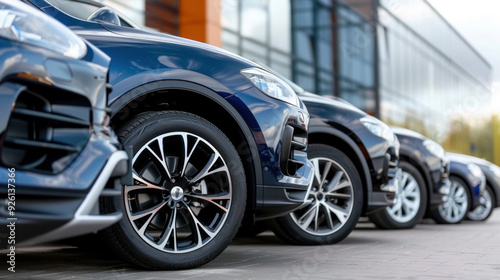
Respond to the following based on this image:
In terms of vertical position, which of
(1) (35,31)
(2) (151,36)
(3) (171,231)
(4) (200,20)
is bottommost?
(3) (171,231)

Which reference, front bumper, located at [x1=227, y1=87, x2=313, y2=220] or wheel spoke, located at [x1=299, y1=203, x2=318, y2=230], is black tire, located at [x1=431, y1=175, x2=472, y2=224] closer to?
wheel spoke, located at [x1=299, y1=203, x2=318, y2=230]

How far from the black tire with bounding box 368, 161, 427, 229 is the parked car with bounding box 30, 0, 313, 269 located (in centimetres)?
421

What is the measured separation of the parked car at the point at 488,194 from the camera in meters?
11.8

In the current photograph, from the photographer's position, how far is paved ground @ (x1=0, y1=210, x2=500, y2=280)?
3994mm

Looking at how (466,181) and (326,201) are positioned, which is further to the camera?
(466,181)

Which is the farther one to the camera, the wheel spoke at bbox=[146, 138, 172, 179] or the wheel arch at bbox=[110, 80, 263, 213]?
the wheel arch at bbox=[110, 80, 263, 213]

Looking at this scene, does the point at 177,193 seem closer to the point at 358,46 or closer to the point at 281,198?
the point at 281,198

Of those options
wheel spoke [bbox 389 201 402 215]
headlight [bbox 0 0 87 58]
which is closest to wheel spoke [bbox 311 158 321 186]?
wheel spoke [bbox 389 201 402 215]

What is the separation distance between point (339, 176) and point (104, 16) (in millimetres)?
2656

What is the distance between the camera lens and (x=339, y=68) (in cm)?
2750

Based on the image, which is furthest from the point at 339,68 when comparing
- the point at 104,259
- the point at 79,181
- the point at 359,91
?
the point at 79,181

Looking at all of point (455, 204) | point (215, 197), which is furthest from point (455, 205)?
point (215, 197)

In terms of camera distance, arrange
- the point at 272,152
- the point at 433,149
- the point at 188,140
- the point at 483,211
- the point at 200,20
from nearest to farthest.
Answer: the point at 188,140 < the point at 272,152 < the point at 433,149 < the point at 483,211 < the point at 200,20

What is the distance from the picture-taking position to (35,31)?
2.86m
